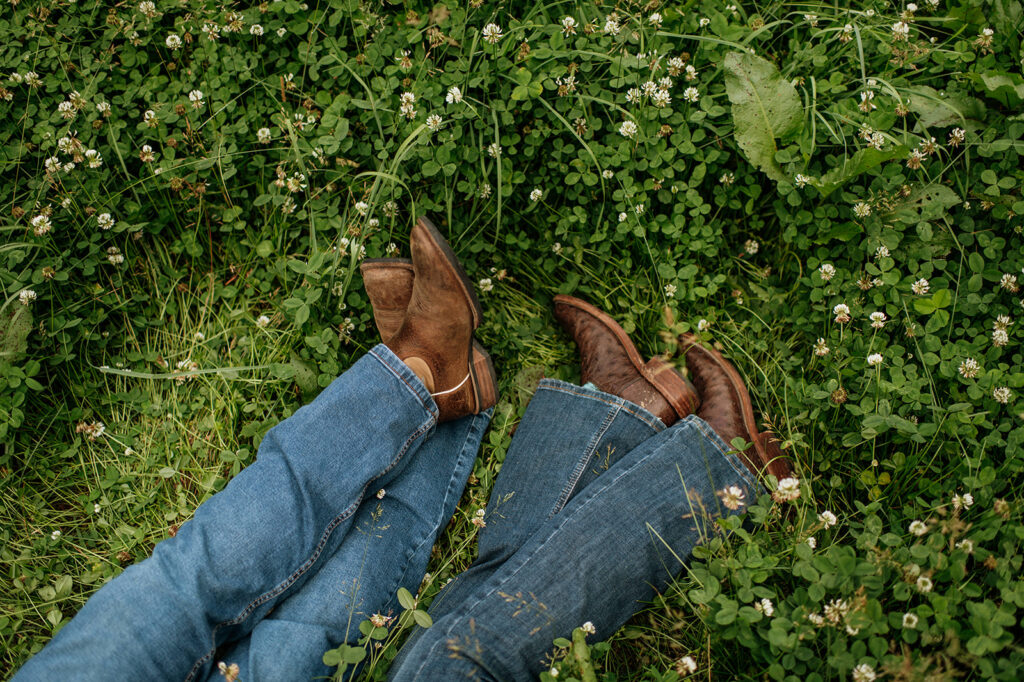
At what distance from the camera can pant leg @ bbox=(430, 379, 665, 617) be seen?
248cm

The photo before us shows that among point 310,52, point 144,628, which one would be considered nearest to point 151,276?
point 310,52

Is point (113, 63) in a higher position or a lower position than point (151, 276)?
higher

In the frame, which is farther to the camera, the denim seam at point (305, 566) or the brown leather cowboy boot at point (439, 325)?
the brown leather cowboy boot at point (439, 325)

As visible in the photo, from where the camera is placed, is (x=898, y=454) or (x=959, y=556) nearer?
(x=959, y=556)

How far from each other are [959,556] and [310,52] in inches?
123

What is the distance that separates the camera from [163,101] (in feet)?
9.58

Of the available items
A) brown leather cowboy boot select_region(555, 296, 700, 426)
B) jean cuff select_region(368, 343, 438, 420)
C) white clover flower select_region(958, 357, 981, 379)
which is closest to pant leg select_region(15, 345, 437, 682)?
jean cuff select_region(368, 343, 438, 420)

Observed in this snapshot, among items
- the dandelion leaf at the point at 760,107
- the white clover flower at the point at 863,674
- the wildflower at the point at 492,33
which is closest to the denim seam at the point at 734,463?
the white clover flower at the point at 863,674

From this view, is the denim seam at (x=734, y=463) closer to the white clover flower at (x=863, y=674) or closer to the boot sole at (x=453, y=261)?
the white clover flower at (x=863, y=674)

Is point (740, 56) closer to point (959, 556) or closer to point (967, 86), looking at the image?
point (967, 86)

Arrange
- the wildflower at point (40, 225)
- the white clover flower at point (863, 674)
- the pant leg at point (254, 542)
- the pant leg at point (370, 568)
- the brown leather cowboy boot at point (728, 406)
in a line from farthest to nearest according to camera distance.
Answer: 1. the wildflower at point (40, 225)
2. the brown leather cowboy boot at point (728, 406)
3. the pant leg at point (370, 568)
4. the pant leg at point (254, 542)
5. the white clover flower at point (863, 674)

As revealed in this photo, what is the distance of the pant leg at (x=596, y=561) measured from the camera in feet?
6.96

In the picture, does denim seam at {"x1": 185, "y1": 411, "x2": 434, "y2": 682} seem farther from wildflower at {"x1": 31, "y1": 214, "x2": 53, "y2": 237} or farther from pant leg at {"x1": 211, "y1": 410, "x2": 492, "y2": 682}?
wildflower at {"x1": 31, "y1": 214, "x2": 53, "y2": 237}

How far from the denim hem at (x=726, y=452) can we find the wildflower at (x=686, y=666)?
2.23ft
